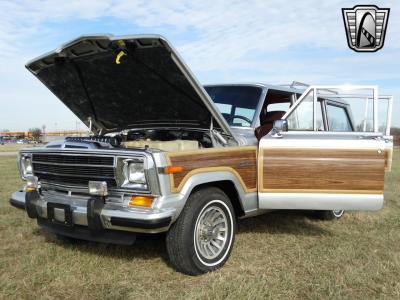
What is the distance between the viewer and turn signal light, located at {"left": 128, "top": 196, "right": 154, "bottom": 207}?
353 centimetres

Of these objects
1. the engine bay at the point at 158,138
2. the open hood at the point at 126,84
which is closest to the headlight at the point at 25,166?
the engine bay at the point at 158,138

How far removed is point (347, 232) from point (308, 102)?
1.88 meters

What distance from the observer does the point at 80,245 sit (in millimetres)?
4875

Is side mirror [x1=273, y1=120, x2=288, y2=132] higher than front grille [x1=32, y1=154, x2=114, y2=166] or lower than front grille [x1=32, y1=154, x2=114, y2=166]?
higher

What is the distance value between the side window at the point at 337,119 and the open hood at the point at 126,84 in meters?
2.24

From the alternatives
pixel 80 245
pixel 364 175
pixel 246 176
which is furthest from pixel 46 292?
pixel 364 175

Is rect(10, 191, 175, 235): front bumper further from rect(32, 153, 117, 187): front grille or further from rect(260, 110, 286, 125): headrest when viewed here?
rect(260, 110, 286, 125): headrest

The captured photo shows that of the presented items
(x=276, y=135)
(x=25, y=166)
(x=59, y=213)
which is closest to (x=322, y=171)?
(x=276, y=135)

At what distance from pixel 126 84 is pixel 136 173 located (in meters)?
1.47

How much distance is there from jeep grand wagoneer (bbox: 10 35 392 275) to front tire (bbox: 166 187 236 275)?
1 centimetres

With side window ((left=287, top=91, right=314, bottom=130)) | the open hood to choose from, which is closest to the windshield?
side window ((left=287, top=91, right=314, bottom=130))

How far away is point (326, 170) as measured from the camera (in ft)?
14.4

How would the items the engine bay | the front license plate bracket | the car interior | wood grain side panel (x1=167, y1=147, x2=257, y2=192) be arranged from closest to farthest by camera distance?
wood grain side panel (x1=167, y1=147, x2=257, y2=192)
the front license plate bracket
the engine bay
the car interior

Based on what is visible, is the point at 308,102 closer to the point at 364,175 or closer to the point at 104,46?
the point at 364,175
